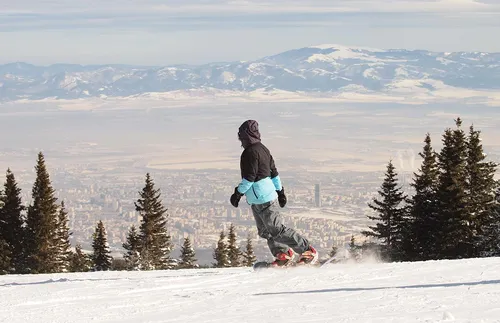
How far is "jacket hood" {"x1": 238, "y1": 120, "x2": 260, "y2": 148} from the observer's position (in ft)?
36.1

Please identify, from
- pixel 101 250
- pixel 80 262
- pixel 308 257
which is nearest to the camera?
pixel 308 257

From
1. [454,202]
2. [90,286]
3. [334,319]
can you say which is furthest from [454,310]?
[454,202]

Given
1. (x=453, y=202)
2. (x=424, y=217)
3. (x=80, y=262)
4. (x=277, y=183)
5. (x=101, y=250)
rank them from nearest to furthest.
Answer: (x=277, y=183) < (x=453, y=202) < (x=424, y=217) < (x=101, y=250) < (x=80, y=262)

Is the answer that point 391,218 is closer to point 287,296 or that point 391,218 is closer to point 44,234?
point 44,234

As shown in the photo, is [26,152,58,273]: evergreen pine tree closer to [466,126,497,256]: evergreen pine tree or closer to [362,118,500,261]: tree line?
[362,118,500,261]: tree line

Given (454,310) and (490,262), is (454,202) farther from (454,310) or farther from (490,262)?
(454,310)

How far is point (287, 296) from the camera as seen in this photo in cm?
928

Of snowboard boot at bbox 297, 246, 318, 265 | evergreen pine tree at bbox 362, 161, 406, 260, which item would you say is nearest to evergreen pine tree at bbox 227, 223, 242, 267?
evergreen pine tree at bbox 362, 161, 406, 260

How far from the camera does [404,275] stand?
10.6m

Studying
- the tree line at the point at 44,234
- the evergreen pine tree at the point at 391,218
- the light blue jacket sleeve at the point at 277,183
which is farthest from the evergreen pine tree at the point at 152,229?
the light blue jacket sleeve at the point at 277,183

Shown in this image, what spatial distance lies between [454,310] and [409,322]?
736 millimetres

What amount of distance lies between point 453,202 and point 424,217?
7.91ft

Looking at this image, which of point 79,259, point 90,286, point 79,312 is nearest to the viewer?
point 79,312

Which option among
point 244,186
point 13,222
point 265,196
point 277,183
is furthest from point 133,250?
point 244,186
